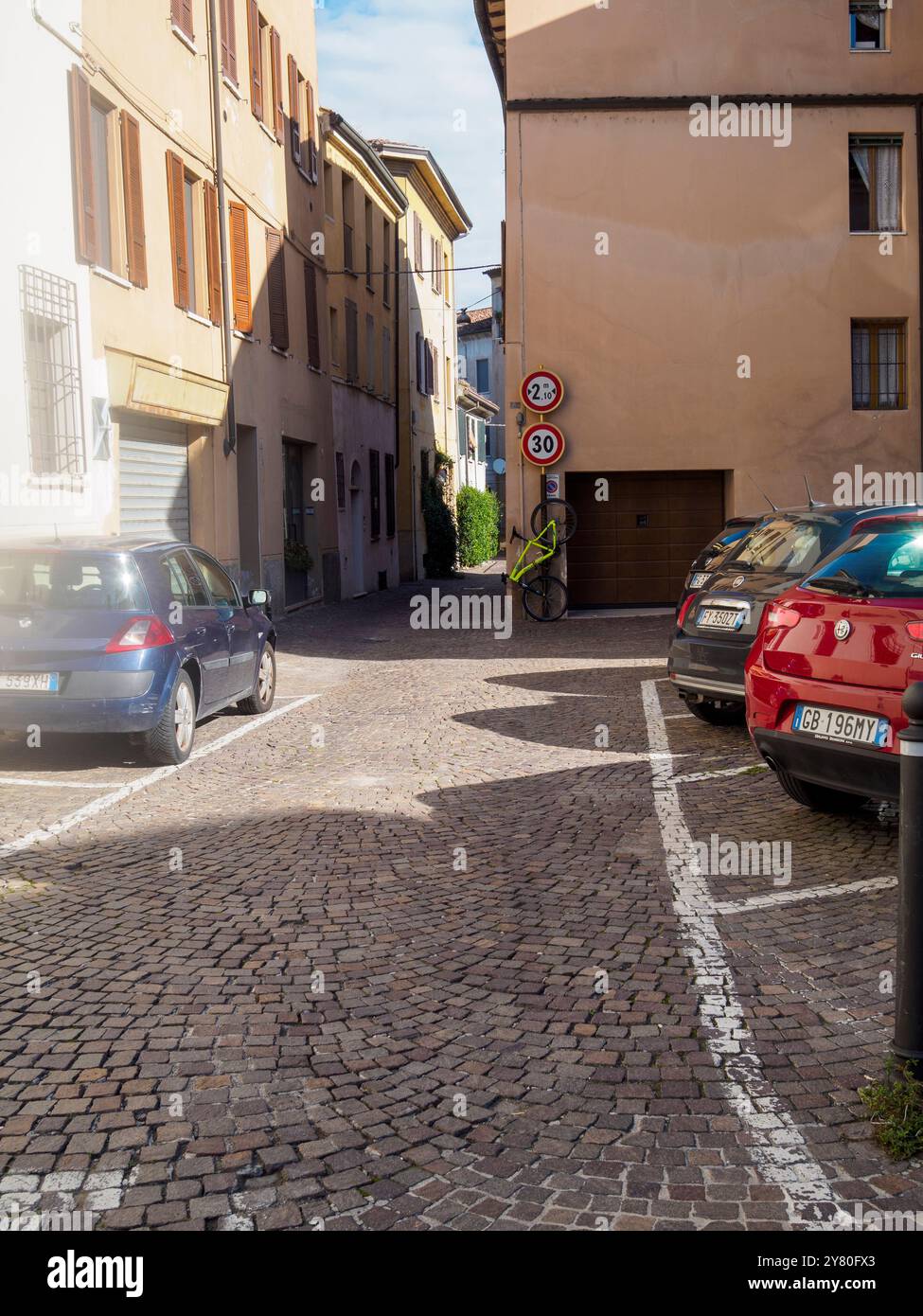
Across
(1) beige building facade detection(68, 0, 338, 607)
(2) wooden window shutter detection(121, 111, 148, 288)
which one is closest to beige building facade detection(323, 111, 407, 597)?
(1) beige building facade detection(68, 0, 338, 607)

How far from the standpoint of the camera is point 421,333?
41469mm

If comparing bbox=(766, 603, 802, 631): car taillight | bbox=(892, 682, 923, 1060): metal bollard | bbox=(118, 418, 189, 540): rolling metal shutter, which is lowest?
bbox=(892, 682, 923, 1060): metal bollard

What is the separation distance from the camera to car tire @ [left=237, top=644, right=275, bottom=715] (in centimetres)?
1141

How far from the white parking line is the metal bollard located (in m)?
4.54

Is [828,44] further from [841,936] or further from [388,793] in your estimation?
[841,936]

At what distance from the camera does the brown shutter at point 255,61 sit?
2167cm

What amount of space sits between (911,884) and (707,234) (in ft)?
62.7

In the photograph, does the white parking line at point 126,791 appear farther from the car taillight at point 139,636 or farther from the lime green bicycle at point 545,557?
the lime green bicycle at point 545,557

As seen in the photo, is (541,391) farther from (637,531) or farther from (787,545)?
(787,545)

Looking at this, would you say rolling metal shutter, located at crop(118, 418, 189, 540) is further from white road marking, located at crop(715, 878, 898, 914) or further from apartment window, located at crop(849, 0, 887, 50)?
apartment window, located at crop(849, 0, 887, 50)

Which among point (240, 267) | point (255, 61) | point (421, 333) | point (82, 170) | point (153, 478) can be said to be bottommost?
point (153, 478)

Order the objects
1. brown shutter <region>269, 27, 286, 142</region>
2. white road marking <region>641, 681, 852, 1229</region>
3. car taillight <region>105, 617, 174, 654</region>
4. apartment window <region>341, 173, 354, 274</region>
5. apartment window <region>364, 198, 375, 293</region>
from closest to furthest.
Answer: white road marking <region>641, 681, 852, 1229</region>, car taillight <region>105, 617, 174, 654</region>, brown shutter <region>269, 27, 286, 142</region>, apartment window <region>341, 173, 354, 274</region>, apartment window <region>364, 198, 375, 293</region>

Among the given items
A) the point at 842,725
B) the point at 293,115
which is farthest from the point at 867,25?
the point at 842,725

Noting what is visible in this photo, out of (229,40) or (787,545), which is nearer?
(787,545)
